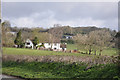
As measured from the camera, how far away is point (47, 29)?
257 feet

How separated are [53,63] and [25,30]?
1987 inches

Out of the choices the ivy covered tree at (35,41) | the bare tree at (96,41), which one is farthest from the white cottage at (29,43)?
the bare tree at (96,41)

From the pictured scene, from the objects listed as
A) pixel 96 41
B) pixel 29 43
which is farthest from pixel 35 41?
pixel 96 41

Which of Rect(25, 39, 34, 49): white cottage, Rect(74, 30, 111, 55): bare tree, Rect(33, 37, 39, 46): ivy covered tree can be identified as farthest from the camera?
Rect(33, 37, 39, 46): ivy covered tree

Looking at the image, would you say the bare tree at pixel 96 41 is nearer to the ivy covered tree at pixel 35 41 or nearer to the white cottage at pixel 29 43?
the ivy covered tree at pixel 35 41

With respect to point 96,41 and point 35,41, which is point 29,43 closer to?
point 35,41

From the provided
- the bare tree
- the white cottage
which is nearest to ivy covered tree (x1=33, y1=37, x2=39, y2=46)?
the white cottage

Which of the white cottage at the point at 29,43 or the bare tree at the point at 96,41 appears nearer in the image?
the bare tree at the point at 96,41

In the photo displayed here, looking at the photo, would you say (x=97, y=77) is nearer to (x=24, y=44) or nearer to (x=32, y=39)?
(x=24, y=44)

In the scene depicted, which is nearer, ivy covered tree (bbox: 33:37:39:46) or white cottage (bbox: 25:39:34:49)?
white cottage (bbox: 25:39:34:49)

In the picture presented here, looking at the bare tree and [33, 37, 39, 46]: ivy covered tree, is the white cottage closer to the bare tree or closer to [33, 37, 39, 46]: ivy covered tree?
[33, 37, 39, 46]: ivy covered tree

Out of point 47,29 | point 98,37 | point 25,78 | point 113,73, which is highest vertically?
point 47,29

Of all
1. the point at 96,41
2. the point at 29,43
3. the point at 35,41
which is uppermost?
the point at 35,41

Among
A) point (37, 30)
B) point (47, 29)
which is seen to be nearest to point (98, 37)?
point (37, 30)
